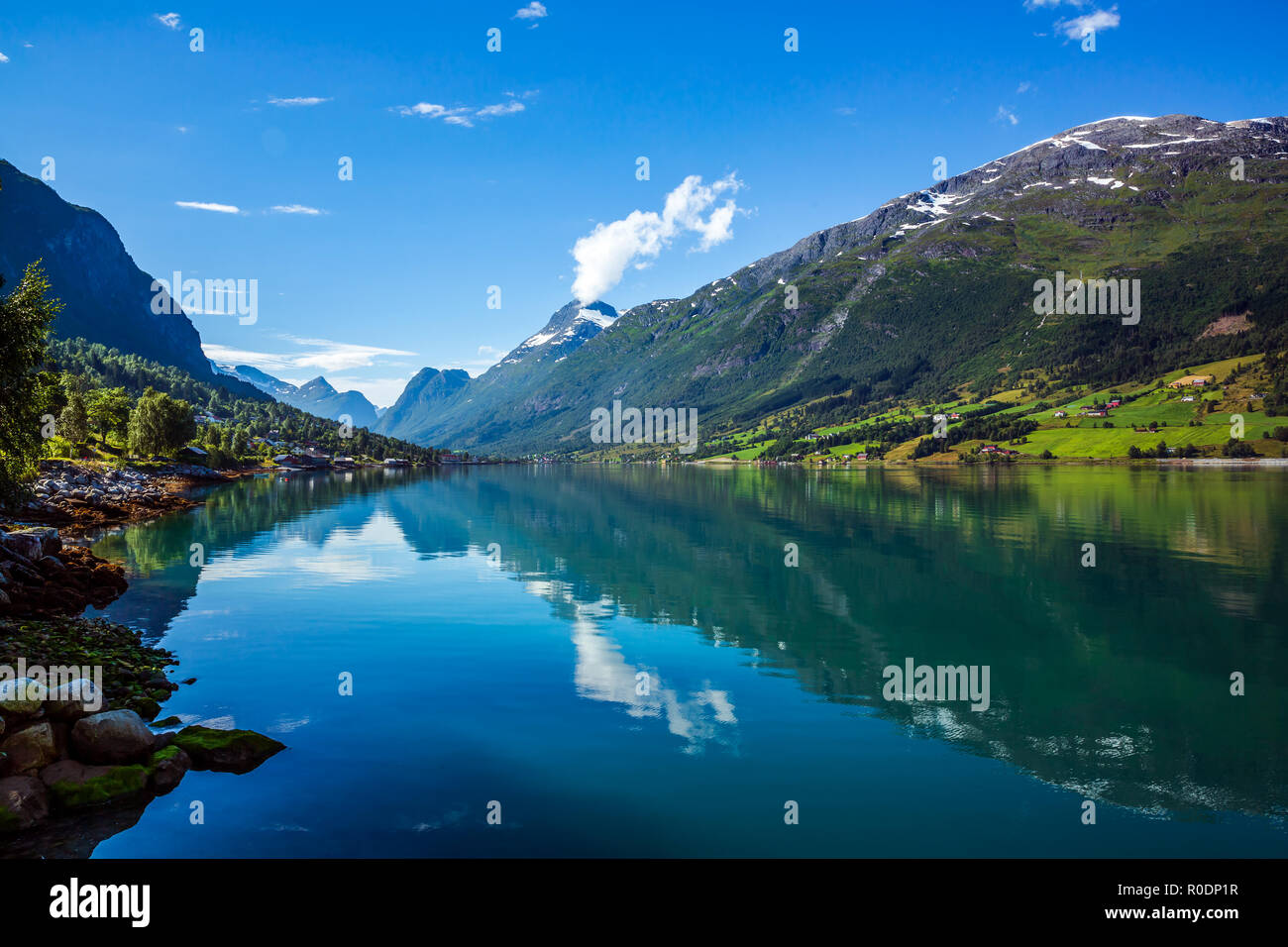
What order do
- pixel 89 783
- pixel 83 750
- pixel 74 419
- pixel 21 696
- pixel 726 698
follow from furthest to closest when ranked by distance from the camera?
pixel 74 419 < pixel 726 698 < pixel 21 696 < pixel 83 750 < pixel 89 783

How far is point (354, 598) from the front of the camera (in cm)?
4241

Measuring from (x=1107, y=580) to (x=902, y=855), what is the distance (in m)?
40.0

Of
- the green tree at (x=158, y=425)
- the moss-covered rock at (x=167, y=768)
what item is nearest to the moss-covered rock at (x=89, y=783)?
the moss-covered rock at (x=167, y=768)

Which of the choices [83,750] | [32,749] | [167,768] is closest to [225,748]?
[167,768]

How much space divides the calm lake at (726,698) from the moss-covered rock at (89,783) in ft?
3.29

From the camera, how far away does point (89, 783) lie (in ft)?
54.2

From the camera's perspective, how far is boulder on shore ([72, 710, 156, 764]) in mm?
17609

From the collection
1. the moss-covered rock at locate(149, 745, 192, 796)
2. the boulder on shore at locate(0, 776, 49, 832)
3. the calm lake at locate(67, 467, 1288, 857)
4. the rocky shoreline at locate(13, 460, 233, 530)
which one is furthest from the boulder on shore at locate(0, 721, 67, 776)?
the rocky shoreline at locate(13, 460, 233, 530)

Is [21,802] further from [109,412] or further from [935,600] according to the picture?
[109,412]

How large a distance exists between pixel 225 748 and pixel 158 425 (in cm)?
15463

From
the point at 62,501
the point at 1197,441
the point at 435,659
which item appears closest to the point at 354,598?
the point at 435,659

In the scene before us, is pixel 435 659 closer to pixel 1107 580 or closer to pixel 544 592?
pixel 544 592

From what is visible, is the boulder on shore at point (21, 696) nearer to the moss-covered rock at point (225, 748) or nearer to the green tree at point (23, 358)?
the moss-covered rock at point (225, 748)

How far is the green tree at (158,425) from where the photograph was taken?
457 feet
